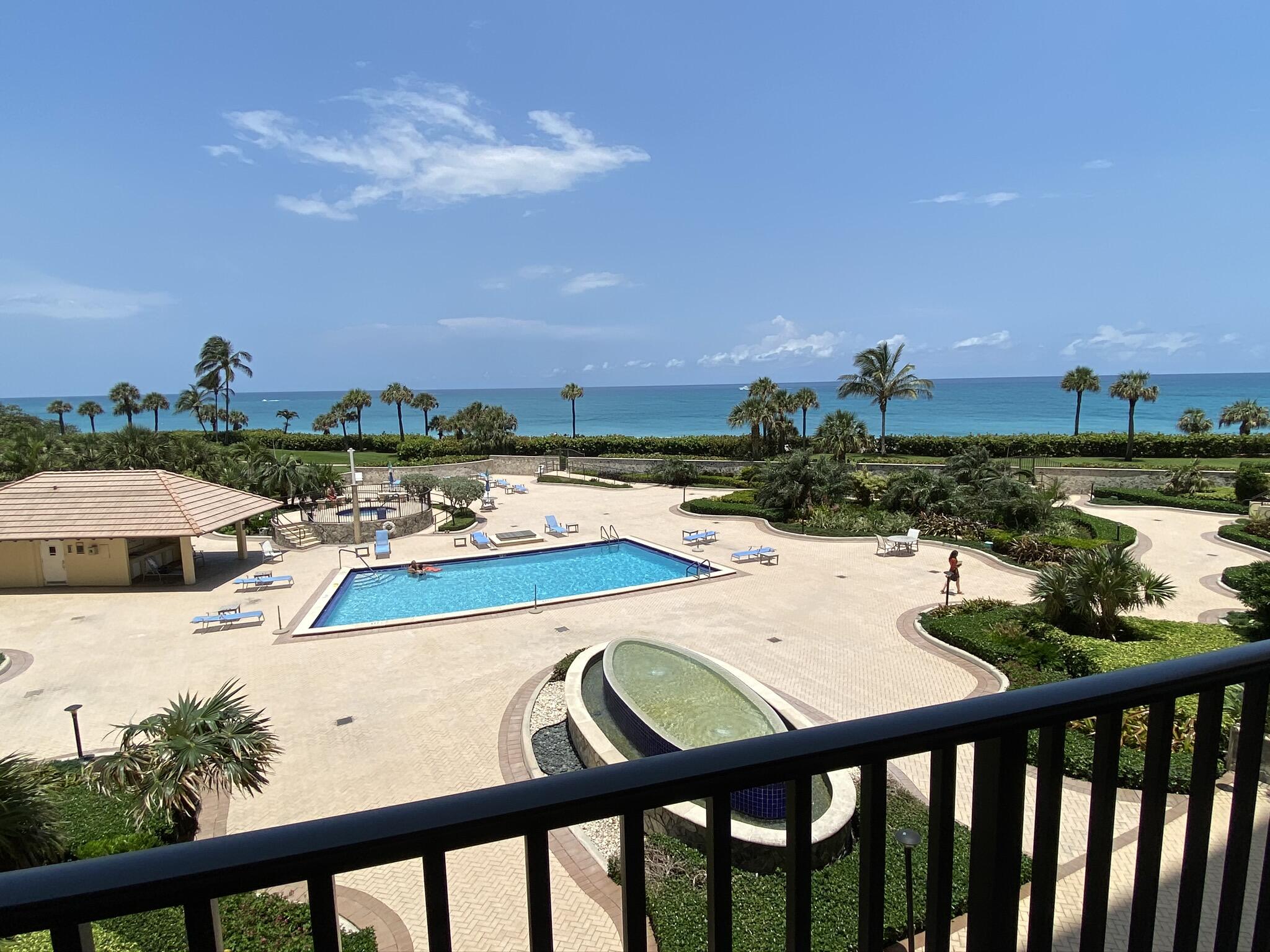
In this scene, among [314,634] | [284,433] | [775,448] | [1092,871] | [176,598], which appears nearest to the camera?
[1092,871]

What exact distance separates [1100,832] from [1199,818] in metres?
0.38

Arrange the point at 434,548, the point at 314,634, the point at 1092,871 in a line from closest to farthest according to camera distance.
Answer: the point at 1092,871 → the point at 314,634 → the point at 434,548

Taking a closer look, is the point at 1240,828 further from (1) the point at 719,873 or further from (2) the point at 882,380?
(2) the point at 882,380

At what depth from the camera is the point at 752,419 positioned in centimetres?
4422

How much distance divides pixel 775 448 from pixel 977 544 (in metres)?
21.4

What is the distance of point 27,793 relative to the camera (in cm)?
697

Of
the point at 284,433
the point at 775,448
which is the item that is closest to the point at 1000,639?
the point at 775,448

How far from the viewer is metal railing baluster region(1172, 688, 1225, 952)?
74.8 inches

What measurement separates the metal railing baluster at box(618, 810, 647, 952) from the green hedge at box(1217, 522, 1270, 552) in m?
28.7

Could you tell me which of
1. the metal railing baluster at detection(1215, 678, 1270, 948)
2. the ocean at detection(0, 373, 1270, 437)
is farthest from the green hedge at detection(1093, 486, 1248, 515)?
the ocean at detection(0, 373, 1270, 437)

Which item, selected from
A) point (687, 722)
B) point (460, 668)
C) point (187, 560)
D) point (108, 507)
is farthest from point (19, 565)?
point (687, 722)

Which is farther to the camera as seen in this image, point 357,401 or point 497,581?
point 357,401

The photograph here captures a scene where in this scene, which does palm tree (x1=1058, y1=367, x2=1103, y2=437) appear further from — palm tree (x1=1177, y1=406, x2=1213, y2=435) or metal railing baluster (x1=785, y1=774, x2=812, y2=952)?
metal railing baluster (x1=785, y1=774, x2=812, y2=952)

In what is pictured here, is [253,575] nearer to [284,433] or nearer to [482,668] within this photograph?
[482,668]
